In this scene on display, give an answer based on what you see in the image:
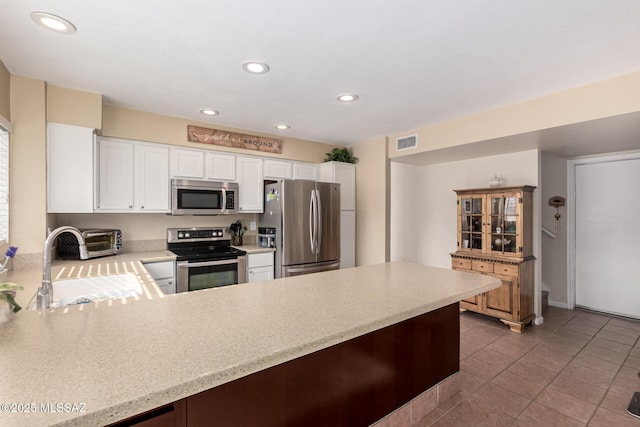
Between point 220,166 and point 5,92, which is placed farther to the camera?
point 220,166

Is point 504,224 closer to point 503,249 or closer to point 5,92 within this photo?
point 503,249

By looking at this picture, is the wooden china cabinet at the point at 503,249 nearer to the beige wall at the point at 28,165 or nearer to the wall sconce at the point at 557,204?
the wall sconce at the point at 557,204

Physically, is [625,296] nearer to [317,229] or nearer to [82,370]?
[317,229]

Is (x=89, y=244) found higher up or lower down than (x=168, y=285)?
higher up

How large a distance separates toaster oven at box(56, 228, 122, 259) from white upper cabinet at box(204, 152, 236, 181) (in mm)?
1228

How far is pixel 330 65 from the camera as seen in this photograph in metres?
2.26

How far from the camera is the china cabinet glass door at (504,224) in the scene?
3.67 metres

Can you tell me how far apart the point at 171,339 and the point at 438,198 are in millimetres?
4504

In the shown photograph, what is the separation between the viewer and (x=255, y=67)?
90.2 inches

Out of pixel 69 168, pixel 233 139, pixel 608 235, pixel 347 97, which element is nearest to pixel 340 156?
pixel 233 139

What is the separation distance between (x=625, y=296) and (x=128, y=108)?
6.37 metres

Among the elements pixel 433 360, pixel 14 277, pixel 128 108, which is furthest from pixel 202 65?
pixel 433 360

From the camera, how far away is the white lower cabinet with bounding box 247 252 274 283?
3.71 metres

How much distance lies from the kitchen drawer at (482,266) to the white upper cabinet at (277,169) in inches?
106
